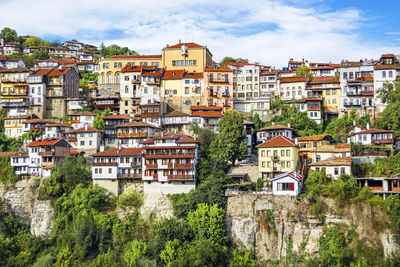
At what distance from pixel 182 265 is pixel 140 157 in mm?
17609

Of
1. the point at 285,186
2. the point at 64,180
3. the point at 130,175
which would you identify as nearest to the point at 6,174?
the point at 64,180

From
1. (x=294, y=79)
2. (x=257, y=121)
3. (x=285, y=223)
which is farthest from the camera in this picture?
(x=294, y=79)

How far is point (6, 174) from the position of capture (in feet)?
206

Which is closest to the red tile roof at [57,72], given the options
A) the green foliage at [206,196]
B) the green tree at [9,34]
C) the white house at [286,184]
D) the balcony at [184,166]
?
the balcony at [184,166]

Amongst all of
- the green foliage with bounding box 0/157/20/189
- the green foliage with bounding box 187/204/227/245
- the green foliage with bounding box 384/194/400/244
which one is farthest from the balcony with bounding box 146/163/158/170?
the green foliage with bounding box 384/194/400/244

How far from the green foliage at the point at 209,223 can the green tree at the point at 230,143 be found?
9238 mm

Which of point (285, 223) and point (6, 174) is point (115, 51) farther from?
Answer: point (285, 223)

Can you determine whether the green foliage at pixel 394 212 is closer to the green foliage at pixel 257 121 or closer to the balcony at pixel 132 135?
the green foliage at pixel 257 121

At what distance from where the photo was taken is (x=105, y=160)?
57219mm

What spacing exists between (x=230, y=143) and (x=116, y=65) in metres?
36.0

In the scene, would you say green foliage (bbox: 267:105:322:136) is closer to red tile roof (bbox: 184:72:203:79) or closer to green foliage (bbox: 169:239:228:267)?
red tile roof (bbox: 184:72:203:79)

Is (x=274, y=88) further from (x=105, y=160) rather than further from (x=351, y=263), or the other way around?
(x=351, y=263)

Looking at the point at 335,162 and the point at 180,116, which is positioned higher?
the point at 180,116

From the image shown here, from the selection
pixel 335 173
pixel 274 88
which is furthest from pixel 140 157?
pixel 274 88
